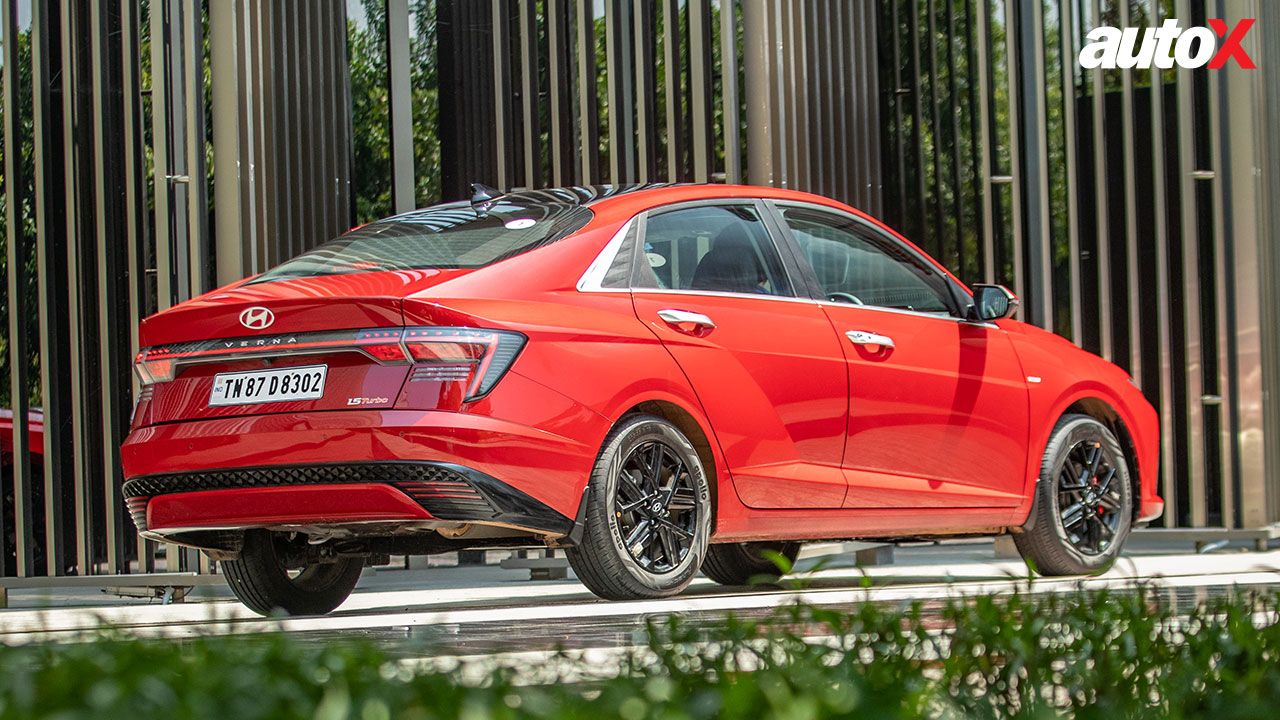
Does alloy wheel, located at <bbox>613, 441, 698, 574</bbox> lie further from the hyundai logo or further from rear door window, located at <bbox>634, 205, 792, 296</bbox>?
the hyundai logo

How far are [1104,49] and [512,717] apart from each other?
8.71m

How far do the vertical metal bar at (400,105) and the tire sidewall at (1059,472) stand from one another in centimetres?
389

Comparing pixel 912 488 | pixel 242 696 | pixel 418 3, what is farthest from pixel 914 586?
pixel 418 3

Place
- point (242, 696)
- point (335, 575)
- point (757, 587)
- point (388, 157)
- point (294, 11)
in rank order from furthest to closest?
1. point (388, 157)
2. point (294, 11)
3. point (757, 587)
4. point (335, 575)
5. point (242, 696)

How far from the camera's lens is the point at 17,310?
862 centimetres

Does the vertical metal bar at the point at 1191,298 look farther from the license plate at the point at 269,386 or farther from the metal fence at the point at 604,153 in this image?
the license plate at the point at 269,386

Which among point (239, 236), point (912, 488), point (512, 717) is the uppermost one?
point (239, 236)

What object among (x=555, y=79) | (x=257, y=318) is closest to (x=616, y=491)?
(x=257, y=318)

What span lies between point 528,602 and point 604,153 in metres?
4.17

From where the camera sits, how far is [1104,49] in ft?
32.4

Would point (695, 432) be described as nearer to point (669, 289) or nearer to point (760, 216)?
point (669, 289)

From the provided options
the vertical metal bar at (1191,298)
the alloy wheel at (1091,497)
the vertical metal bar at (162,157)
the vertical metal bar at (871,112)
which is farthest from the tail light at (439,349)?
the vertical metal bar at (1191,298)

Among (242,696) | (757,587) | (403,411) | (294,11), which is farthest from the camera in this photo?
(294,11)

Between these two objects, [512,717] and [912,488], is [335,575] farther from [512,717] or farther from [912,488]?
[512,717]
